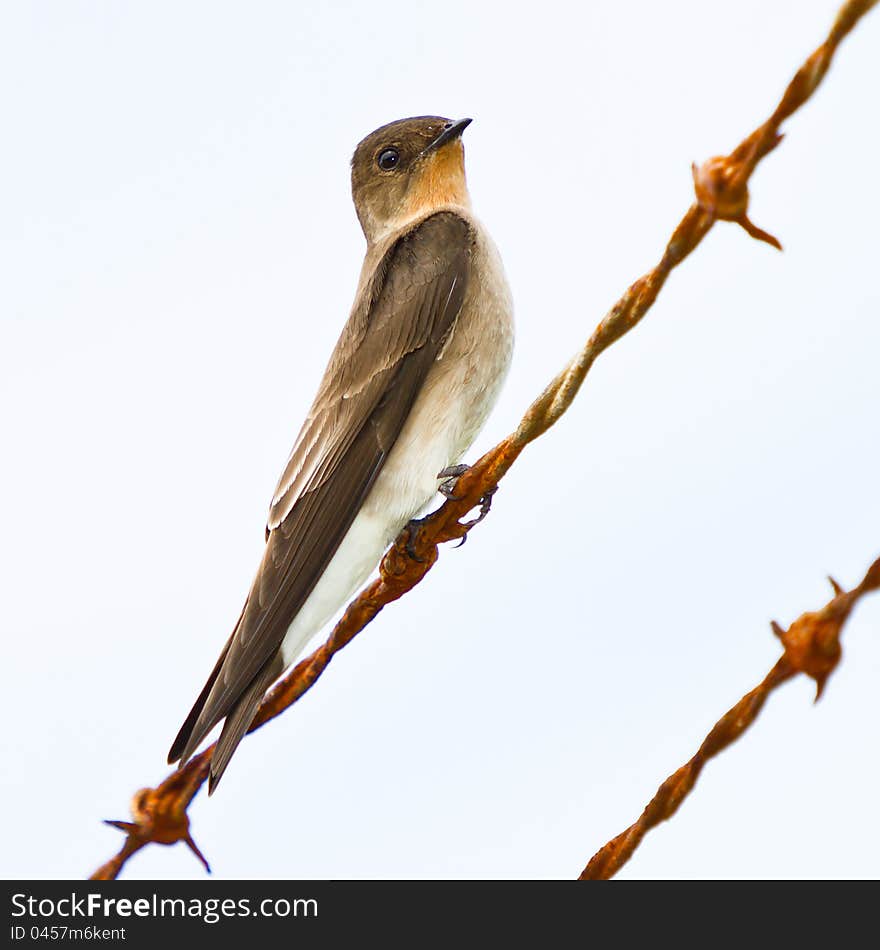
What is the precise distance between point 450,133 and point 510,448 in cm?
354

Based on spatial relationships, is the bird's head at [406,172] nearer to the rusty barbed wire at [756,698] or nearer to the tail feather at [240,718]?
the tail feather at [240,718]

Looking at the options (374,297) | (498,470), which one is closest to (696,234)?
(498,470)

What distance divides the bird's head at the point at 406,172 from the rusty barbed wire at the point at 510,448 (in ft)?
8.61

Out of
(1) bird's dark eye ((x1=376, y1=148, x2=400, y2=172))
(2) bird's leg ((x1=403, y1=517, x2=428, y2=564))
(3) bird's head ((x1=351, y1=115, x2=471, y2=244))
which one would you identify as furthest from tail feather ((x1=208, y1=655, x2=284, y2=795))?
(1) bird's dark eye ((x1=376, y1=148, x2=400, y2=172))

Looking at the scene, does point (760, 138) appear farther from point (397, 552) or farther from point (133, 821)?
point (397, 552)

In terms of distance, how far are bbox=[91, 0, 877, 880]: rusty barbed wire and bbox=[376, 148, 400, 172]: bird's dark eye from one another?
2.92 meters

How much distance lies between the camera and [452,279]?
5770 millimetres

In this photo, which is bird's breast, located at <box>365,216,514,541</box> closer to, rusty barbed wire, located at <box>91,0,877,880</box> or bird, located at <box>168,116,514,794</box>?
bird, located at <box>168,116,514,794</box>

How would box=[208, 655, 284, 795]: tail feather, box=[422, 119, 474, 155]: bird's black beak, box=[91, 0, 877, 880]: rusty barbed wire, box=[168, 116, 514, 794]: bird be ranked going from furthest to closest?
box=[422, 119, 474, 155]: bird's black beak → box=[168, 116, 514, 794]: bird → box=[208, 655, 284, 795]: tail feather → box=[91, 0, 877, 880]: rusty barbed wire

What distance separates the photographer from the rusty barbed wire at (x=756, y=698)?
8.86 feet

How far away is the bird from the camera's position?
4.89 m

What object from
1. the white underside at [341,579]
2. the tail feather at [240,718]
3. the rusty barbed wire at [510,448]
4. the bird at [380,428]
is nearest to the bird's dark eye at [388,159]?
the bird at [380,428]

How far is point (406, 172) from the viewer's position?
6.97m

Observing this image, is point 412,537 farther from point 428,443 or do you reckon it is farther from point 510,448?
point 510,448
